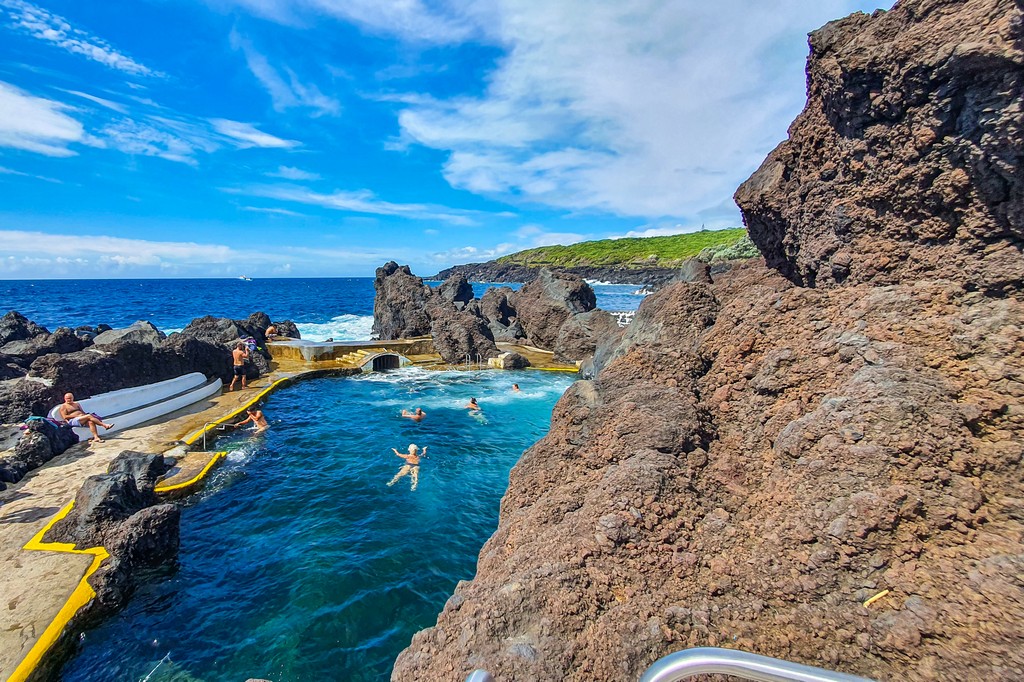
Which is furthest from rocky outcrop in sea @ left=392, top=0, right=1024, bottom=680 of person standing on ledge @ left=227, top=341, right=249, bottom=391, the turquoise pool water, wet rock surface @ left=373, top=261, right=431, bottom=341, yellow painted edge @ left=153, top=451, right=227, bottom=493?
wet rock surface @ left=373, top=261, right=431, bottom=341

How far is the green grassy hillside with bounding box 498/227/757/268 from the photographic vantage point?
13827cm

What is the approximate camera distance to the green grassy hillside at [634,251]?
454 ft

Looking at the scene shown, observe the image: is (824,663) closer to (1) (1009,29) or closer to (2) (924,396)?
(2) (924,396)

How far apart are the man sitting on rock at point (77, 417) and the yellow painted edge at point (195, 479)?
11.8 ft

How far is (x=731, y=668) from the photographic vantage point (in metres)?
1.93

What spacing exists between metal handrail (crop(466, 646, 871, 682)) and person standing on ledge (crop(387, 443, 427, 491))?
Answer: 11582mm

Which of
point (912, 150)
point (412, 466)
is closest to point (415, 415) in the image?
point (412, 466)

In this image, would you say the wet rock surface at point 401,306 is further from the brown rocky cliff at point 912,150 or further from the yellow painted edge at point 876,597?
the yellow painted edge at point 876,597

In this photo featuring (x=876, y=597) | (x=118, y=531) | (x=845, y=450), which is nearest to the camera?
(x=876, y=597)

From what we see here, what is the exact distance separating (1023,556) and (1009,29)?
3.48m

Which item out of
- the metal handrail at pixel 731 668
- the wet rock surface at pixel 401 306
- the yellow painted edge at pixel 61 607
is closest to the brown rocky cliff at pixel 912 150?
the metal handrail at pixel 731 668

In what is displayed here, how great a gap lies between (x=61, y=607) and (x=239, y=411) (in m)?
11.0

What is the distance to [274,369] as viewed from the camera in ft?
83.7

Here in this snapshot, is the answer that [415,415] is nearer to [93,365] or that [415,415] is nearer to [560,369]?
[93,365]
